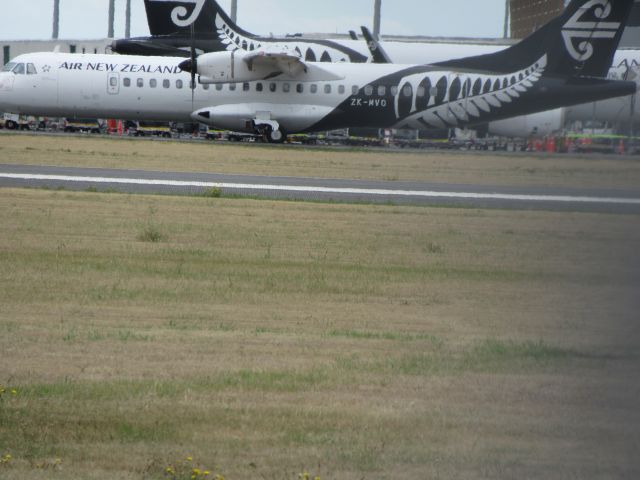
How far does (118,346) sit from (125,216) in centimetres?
1171

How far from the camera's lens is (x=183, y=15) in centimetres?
5084

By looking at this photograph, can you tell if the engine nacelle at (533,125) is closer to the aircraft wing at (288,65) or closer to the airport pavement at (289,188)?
the aircraft wing at (288,65)

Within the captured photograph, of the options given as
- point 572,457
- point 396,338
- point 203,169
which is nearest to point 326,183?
point 203,169

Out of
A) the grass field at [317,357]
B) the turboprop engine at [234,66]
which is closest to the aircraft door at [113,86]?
the turboprop engine at [234,66]

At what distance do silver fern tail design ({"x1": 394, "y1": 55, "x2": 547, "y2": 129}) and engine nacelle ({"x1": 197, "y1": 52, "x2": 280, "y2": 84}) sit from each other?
22.2 ft

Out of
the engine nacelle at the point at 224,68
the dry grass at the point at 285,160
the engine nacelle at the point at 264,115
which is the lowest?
the dry grass at the point at 285,160

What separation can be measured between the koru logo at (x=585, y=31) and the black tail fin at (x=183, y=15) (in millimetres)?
16626

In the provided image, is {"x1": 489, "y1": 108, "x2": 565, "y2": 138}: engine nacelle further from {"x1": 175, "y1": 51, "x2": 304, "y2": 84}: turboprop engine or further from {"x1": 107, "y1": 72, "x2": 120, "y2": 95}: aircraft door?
{"x1": 107, "y1": 72, "x2": 120, "y2": 95}: aircraft door

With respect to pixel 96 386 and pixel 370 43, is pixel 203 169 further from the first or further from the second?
pixel 96 386

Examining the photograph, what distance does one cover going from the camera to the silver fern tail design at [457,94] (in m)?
46.7

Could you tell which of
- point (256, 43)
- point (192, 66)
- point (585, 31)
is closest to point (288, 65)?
point (192, 66)

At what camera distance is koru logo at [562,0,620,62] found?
139 feet

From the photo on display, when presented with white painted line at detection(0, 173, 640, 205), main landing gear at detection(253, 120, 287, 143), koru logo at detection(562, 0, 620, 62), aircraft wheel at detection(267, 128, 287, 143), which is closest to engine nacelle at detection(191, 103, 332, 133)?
main landing gear at detection(253, 120, 287, 143)

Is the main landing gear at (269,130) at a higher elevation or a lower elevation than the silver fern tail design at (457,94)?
lower
